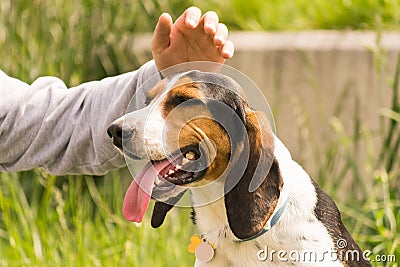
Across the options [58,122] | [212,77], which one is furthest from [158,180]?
[58,122]

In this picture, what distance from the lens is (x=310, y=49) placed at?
4883 millimetres

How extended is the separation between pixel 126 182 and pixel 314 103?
Result: 1.13 meters

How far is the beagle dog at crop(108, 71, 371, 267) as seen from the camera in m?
2.31

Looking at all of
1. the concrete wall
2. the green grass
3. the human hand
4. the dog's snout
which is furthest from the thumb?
the concrete wall

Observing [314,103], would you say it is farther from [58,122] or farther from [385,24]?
[58,122]

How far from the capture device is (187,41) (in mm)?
2635

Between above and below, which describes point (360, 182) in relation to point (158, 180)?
below

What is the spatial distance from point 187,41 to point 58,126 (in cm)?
60

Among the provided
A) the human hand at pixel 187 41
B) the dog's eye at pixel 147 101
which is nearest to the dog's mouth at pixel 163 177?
the dog's eye at pixel 147 101

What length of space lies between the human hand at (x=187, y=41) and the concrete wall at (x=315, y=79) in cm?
200

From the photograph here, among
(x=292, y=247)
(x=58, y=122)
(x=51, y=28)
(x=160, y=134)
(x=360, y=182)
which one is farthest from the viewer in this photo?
(x=51, y=28)

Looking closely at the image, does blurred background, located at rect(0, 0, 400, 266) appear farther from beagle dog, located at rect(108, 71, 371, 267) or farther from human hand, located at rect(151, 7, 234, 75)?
human hand, located at rect(151, 7, 234, 75)

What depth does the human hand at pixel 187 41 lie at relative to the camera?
2.52 meters

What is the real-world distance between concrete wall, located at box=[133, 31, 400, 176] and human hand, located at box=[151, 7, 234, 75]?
6.57 ft
